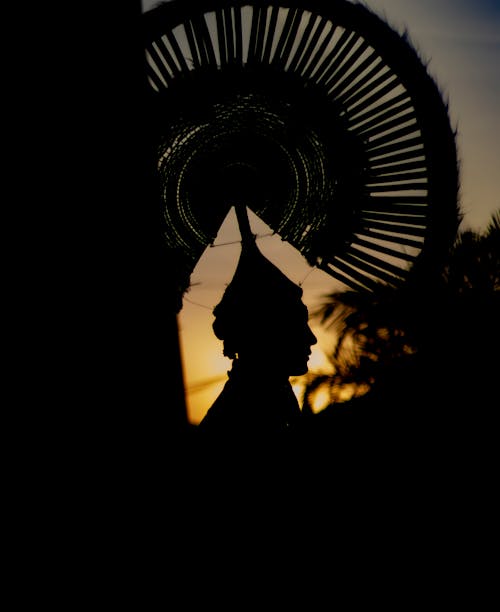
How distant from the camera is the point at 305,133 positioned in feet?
7.93

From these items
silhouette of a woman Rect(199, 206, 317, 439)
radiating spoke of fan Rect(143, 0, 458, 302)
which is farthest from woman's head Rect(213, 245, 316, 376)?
radiating spoke of fan Rect(143, 0, 458, 302)

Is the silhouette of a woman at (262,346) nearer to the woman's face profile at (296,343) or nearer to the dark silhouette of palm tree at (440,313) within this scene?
the woman's face profile at (296,343)

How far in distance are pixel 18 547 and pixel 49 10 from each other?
2.08 meters

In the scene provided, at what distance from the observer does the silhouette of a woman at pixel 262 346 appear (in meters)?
2.20

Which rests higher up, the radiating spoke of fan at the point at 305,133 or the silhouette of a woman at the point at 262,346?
the radiating spoke of fan at the point at 305,133

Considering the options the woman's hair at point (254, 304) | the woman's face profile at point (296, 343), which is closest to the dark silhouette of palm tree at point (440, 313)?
the woman's face profile at point (296, 343)

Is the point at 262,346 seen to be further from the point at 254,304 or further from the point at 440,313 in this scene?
the point at 440,313

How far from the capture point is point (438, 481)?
5.30 feet

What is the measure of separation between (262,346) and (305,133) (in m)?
1.07

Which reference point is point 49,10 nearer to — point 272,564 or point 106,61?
point 106,61

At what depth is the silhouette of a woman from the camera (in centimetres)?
220

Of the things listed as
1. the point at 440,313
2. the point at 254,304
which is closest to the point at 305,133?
the point at 254,304

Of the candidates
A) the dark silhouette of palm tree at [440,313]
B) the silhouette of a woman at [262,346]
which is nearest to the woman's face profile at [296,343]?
the silhouette of a woman at [262,346]

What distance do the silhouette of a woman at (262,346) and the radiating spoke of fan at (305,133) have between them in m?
0.43
